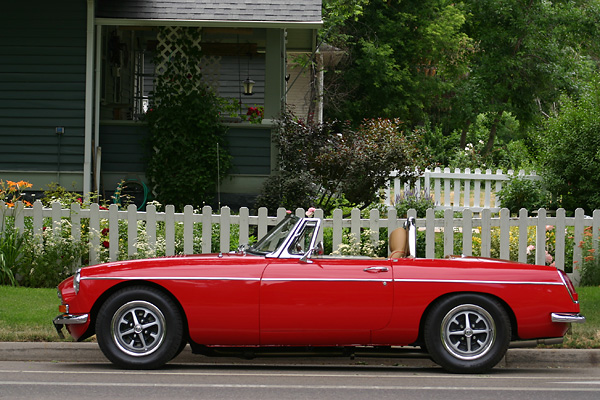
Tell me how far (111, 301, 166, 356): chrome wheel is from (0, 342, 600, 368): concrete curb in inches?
31.3

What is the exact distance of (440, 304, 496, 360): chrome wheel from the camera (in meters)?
7.00

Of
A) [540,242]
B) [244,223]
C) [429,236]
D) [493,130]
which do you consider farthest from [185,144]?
[493,130]

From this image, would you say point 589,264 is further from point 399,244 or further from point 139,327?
point 139,327

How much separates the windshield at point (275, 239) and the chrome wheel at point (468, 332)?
5.09ft

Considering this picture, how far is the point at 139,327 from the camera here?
Answer: 691 cm

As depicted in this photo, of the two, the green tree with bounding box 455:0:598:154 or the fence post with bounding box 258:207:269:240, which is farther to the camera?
the green tree with bounding box 455:0:598:154

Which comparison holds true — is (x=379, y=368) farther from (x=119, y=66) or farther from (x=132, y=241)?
(x=119, y=66)

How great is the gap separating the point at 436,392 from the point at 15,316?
4.63m

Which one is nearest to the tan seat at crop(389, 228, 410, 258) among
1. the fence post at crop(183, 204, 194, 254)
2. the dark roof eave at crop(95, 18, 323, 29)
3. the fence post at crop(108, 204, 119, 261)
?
the fence post at crop(183, 204, 194, 254)

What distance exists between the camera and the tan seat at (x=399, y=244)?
303 inches

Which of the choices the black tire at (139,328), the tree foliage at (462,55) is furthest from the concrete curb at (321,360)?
the tree foliage at (462,55)

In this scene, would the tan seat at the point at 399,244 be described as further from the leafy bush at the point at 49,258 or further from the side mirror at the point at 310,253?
the leafy bush at the point at 49,258

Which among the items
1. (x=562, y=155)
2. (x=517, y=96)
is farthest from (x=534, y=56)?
(x=562, y=155)

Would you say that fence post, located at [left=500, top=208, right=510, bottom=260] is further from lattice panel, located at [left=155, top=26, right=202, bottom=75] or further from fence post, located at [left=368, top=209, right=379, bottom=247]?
lattice panel, located at [left=155, top=26, right=202, bottom=75]
